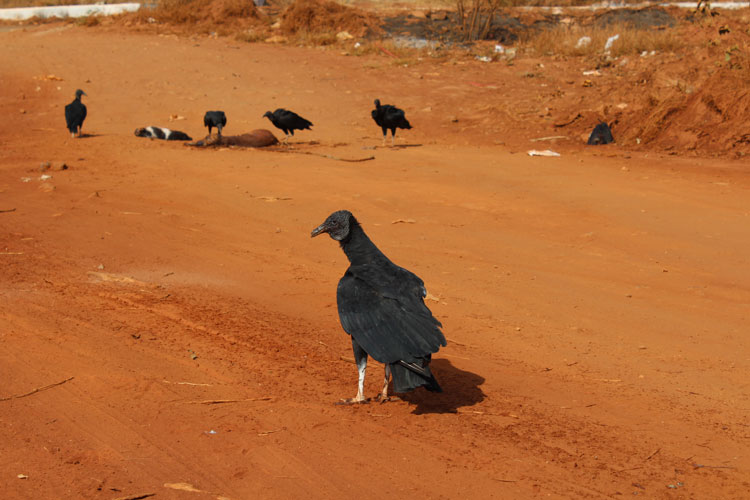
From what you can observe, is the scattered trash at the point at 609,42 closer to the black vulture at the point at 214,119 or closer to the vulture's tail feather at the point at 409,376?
the black vulture at the point at 214,119

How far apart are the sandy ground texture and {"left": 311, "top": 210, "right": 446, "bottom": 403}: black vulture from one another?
38 centimetres

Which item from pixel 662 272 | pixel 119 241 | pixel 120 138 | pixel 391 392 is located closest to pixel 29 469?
pixel 391 392

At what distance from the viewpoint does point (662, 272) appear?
8.44 metres

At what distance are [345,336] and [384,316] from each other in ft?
5.90

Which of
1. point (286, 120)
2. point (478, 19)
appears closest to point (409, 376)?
point (286, 120)

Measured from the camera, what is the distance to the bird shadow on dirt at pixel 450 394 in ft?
16.5

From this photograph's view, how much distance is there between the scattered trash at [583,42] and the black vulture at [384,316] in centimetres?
1964

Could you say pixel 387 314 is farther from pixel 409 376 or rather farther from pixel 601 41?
pixel 601 41

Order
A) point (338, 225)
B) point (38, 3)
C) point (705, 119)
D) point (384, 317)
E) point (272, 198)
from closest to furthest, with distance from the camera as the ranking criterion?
point (384, 317)
point (338, 225)
point (272, 198)
point (705, 119)
point (38, 3)

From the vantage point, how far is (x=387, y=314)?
15.7ft

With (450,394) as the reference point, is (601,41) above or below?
above

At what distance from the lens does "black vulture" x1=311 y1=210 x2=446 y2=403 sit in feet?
14.8

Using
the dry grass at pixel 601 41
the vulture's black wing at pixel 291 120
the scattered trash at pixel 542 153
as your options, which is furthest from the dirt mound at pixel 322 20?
the scattered trash at pixel 542 153

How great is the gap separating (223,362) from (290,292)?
2032mm
